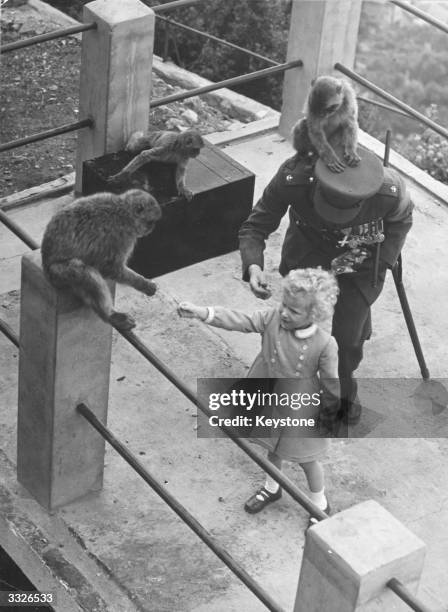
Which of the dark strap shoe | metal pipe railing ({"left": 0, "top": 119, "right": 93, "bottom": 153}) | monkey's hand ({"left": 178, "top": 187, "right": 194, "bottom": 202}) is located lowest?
the dark strap shoe

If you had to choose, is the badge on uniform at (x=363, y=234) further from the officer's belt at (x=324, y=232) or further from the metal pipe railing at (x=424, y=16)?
the metal pipe railing at (x=424, y=16)

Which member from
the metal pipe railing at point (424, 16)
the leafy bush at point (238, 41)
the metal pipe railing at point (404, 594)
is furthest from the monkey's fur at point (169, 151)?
the leafy bush at point (238, 41)

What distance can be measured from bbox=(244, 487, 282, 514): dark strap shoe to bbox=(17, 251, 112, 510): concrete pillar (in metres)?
0.66

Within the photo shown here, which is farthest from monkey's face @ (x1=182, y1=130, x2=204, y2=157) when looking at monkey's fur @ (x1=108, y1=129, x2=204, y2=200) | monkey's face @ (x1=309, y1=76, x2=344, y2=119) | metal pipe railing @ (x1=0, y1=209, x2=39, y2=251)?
metal pipe railing @ (x1=0, y1=209, x2=39, y2=251)

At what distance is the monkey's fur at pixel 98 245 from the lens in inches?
186

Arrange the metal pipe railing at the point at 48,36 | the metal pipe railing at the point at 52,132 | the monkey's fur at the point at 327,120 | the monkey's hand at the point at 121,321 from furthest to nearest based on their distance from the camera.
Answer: the metal pipe railing at the point at 52,132, the metal pipe railing at the point at 48,36, the monkey's fur at the point at 327,120, the monkey's hand at the point at 121,321

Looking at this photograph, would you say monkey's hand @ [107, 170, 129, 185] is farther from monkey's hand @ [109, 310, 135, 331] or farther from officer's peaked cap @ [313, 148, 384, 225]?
monkey's hand @ [109, 310, 135, 331]

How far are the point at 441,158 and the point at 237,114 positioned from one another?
247 centimetres

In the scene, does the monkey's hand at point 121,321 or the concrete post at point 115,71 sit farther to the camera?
the concrete post at point 115,71

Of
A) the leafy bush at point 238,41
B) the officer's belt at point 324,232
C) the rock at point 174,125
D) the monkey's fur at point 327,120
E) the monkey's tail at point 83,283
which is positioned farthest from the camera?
the leafy bush at point 238,41

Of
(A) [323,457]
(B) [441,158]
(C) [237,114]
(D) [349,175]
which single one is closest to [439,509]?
(A) [323,457]

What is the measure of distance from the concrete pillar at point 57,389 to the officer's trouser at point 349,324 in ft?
4.02

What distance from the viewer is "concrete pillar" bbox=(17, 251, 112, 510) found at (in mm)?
4797

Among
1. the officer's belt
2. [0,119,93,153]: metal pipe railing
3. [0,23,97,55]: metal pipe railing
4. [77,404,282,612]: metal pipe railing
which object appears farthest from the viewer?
[0,119,93,153]: metal pipe railing
